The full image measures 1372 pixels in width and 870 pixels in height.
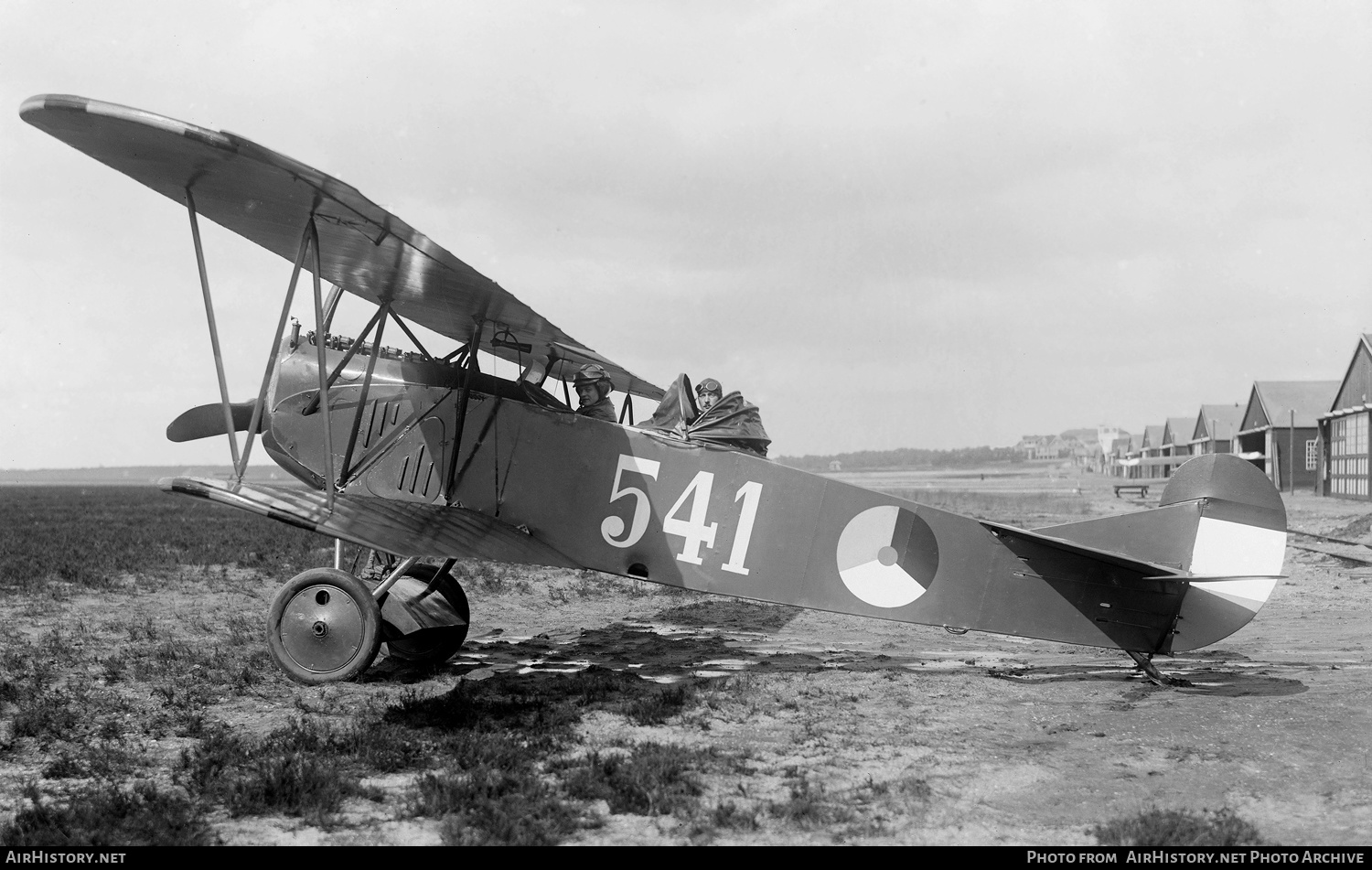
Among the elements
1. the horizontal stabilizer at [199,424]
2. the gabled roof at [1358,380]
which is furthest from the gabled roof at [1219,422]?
the horizontal stabilizer at [199,424]

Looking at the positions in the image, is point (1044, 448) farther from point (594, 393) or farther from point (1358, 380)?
point (594, 393)

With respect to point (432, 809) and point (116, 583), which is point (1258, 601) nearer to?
point (432, 809)

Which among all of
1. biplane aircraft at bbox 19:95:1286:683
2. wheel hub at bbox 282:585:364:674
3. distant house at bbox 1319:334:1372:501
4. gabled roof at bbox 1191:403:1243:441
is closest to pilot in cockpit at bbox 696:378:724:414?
biplane aircraft at bbox 19:95:1286:683

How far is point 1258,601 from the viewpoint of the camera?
6445 mm

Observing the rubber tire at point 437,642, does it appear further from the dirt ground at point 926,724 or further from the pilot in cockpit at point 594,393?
the pilot in cockpit at point 594,393

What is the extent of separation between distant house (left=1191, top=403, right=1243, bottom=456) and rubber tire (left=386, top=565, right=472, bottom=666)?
57.3 metres

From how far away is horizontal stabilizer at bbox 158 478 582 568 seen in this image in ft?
19.6

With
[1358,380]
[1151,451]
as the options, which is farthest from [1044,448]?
[1358,380]

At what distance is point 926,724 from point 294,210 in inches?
218

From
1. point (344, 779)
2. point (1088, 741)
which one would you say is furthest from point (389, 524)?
point (1088, 741)

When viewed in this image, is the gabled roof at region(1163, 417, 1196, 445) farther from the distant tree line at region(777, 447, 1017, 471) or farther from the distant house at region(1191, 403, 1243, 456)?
the distant tree line at region(777, 447, 1017, 471)

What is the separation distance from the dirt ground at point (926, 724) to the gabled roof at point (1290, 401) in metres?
41.1

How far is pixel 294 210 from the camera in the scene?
6.29m

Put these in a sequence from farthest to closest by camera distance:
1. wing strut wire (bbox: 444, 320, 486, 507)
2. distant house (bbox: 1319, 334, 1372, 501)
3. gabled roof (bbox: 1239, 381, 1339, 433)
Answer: gabled roof (bbox: 1239, 381, 1339, 433), distant house (bbox: 1319, 334, 1372, 501), wing strut wire (bbox: 444, 320, 486, 507)
